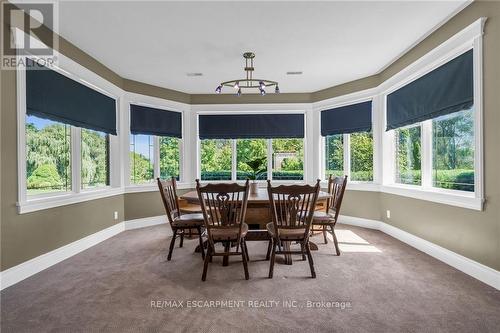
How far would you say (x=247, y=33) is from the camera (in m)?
3.08

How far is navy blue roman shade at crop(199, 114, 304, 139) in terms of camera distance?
221 inches

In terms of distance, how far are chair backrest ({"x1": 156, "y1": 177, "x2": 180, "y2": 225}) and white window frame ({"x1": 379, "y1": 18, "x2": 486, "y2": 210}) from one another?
3.14 meters

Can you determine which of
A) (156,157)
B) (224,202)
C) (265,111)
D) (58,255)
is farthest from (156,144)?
(224,202)

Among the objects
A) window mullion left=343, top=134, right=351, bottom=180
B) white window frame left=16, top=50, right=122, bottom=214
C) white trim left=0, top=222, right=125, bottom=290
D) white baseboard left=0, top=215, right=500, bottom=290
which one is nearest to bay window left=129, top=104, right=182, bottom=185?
white window frame left=16, top=50, right=122, bottom=214

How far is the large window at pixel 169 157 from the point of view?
5250mm

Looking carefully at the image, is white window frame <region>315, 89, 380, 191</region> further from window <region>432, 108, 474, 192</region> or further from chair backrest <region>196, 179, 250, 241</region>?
chair backrest <region>196, 179, 250, 241</region>

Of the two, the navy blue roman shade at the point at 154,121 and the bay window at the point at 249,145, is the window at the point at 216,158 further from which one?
the navy blue roman shade at the point at 154,121

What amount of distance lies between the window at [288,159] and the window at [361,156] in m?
1.04

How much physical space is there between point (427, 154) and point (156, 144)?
4474 millimetres

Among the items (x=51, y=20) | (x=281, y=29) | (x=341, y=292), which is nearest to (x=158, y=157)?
(x=51, y=20)

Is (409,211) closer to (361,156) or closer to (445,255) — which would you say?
(445,255)

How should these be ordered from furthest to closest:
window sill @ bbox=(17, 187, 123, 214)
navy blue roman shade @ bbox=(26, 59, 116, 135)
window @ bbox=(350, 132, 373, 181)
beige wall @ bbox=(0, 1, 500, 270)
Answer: window @ bbox=(350, 132, 373, 181) < navy blue roman shade @ bbox=(26, 59, 116, 135) < window sill @ bbox=(17, 187, 123, 214) < beige wall @ bbox=(0, 1, 500, 270)

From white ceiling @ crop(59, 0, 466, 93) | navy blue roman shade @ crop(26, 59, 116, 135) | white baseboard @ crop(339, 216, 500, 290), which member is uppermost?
white ceiling @ crop(59, 0, 466, 93)

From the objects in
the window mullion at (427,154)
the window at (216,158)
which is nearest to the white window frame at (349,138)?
the window mullion at (427,154)
